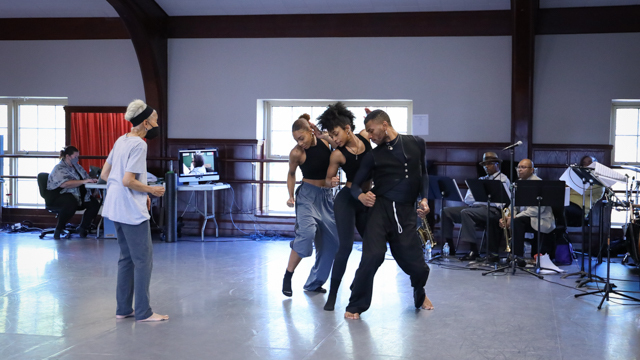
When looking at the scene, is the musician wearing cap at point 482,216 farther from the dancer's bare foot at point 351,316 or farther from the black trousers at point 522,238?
the dancer's bare foot at point 351,316

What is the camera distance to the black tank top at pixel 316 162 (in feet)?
16.0

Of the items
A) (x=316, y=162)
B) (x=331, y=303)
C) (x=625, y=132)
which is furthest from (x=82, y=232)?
(x=625, y=132)

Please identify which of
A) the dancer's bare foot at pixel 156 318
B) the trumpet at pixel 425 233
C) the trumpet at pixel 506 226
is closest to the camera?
the dancer's bare foot at pixel 156 318

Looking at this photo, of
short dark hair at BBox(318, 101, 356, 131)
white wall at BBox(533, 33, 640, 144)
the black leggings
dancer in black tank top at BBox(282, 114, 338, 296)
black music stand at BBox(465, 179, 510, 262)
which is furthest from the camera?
white wall at BBox(533, 33, 640, 144)

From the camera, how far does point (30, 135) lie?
9781 mm

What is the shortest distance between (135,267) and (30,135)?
6.84 m

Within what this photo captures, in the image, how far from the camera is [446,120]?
27.6ft

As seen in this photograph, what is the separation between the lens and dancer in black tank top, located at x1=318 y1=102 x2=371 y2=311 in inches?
173

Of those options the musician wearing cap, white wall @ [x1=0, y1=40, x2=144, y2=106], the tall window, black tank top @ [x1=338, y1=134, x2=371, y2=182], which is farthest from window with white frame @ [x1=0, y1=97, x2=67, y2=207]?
the tall window

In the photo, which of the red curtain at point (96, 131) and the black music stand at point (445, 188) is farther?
the red curtain at point (96, 131)

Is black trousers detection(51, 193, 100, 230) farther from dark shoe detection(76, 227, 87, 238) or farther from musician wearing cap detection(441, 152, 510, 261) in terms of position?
musician wearing cap detection(441, 152, 510, 261)

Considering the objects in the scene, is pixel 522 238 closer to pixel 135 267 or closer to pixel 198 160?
pixel 135 267

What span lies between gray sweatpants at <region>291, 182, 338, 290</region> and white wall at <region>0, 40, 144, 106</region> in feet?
17.3

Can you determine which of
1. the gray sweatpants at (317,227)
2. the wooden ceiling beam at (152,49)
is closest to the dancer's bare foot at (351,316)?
the gray sweatpants at (317,227)
